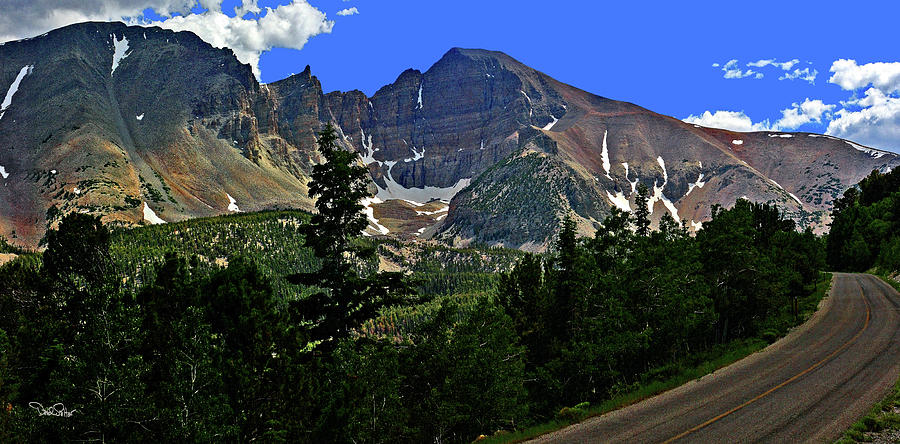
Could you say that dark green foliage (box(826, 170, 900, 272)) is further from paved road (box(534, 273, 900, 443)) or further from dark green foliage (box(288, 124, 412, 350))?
dark green foliage (box(288, 124, 412, 350))

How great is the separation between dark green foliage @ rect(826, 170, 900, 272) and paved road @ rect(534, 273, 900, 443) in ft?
148

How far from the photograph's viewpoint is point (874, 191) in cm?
10156

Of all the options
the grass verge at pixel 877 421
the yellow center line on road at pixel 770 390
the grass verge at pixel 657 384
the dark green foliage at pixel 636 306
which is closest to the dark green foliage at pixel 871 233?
the dark green foliage at pixel 636 306

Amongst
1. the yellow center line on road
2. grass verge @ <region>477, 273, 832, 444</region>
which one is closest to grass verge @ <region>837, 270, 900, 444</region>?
the yellow center line on road

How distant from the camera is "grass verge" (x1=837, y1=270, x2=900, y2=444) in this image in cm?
1580

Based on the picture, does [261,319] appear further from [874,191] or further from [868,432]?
[874,191]

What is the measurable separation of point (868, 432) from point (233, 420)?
20.0m

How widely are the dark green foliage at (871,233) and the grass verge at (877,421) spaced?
53790mm

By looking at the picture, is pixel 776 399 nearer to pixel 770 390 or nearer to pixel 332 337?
pixel 770 390

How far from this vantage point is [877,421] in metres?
16.5

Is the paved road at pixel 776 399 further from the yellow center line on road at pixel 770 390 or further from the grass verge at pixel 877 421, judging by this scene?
the grass verge at pixel 877 421

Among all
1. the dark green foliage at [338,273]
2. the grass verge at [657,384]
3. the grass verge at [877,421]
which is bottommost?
the grass verge at [657,384]

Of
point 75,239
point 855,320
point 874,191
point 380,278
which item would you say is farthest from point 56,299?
point 874,191

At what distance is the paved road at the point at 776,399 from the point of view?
56.3 feet
